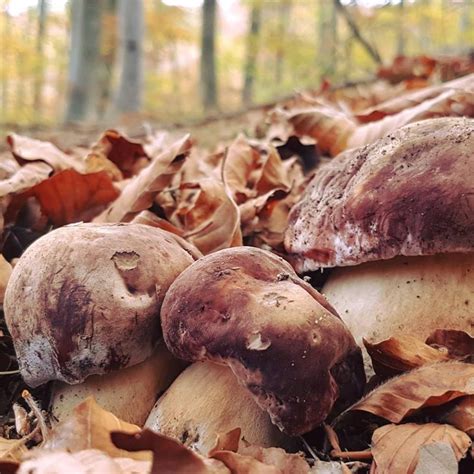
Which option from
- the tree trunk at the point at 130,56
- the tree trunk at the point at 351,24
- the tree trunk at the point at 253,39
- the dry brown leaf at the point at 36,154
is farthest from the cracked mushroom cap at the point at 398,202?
the tree trunk at the point at 253,39

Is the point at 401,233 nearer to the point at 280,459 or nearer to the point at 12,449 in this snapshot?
the point at 280,459

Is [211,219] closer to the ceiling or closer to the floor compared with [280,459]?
closer to the ceiling

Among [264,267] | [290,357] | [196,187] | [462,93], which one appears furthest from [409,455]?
[462,93]

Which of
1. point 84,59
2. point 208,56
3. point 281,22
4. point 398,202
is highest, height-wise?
point 281,22

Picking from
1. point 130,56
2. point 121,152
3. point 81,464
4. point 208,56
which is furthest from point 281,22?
point 81,464

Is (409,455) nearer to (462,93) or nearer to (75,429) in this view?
(75,429)

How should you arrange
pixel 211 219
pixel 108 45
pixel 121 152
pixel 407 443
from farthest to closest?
pixel 108 45 → pixel 121 152 → pixel 211 219 → pixel 407 443
